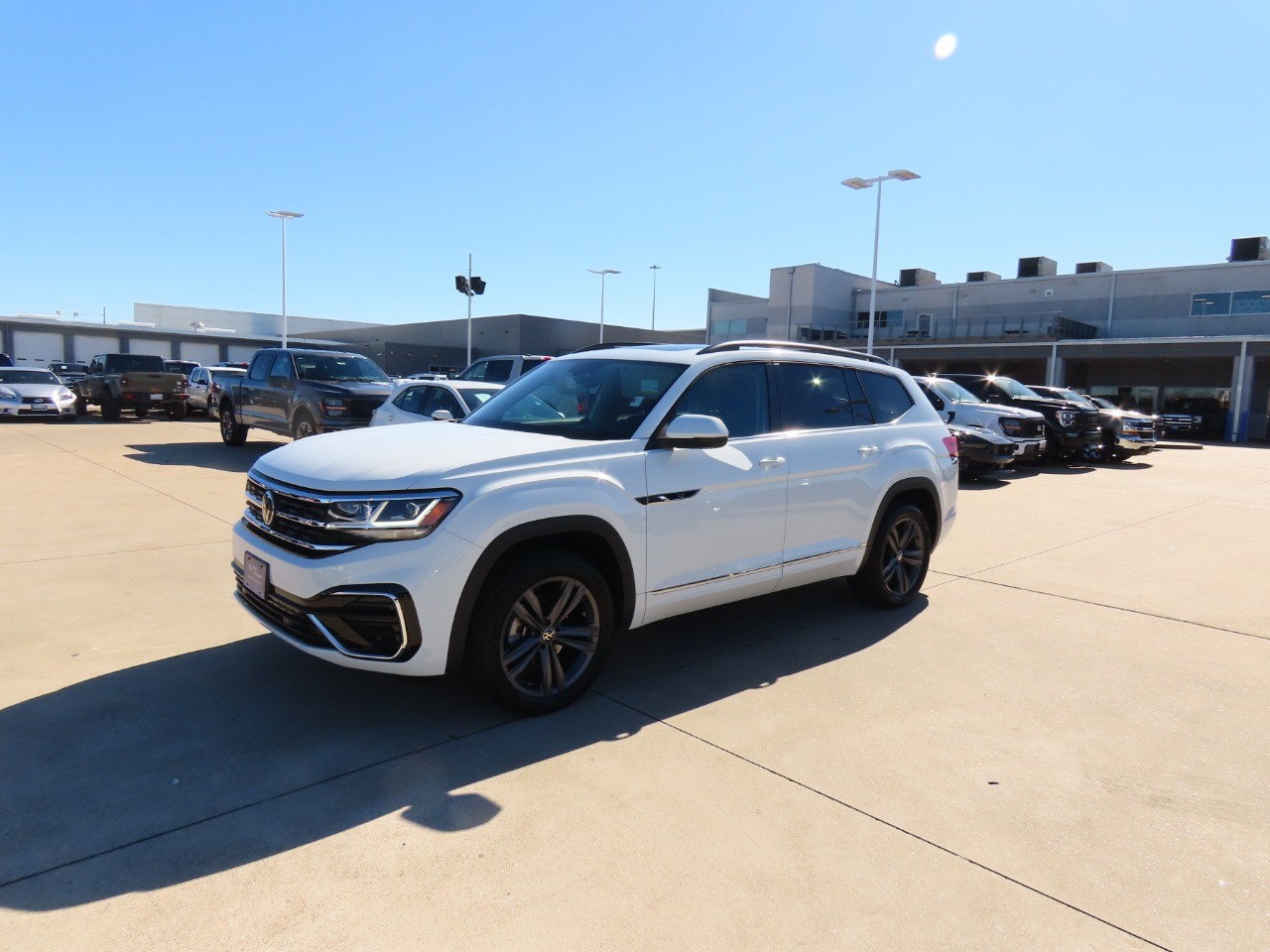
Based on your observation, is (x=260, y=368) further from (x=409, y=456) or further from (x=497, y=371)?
(x=409, y=456)

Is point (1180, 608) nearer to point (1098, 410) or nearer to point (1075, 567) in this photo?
point (1075, 567)

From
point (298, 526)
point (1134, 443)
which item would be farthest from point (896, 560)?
point (1134, 443)

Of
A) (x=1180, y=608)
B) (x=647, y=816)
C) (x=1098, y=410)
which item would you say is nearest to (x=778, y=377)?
(x=647, y=816)

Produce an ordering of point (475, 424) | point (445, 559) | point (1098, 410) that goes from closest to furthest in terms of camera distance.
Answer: point (445, 559) → point (475, 424) → point (1098, 410)

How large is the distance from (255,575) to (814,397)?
3301mm

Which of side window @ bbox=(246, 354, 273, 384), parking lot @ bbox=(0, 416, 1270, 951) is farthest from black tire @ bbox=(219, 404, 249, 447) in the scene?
parking lot @ bbox=(0, 416, 1270, 951)

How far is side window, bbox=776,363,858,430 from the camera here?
16.2ft

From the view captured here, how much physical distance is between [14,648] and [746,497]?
161 inches

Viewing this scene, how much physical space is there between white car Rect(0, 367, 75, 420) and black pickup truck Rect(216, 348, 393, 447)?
9467 millimetres

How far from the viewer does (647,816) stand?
10.0ft

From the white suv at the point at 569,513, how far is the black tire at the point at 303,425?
8.83 metres

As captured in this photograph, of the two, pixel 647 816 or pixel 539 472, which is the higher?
pixel 539 472

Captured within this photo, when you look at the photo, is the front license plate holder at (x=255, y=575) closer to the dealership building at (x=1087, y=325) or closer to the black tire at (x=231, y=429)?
the black tire at (x=231, y=429)

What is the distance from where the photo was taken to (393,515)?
3428 millimetres
